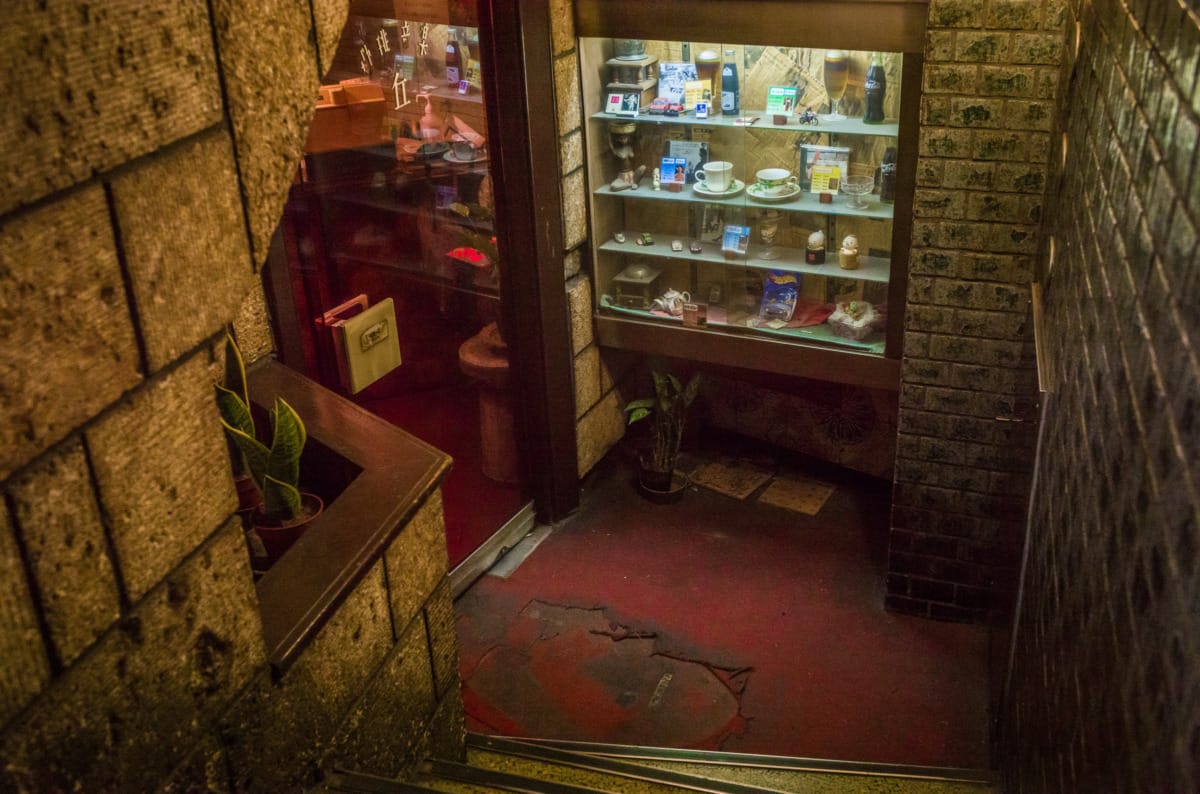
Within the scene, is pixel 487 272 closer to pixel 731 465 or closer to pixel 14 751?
pixel 731 465

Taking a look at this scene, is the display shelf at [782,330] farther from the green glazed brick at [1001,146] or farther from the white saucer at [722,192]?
the green glazed brick at [1001,146]

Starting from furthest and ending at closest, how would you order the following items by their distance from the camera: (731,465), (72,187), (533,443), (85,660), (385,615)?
(731,465)
(533,443)
(385,615)
(85,660)
(72,187)

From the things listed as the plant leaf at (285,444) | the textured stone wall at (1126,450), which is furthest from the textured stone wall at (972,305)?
the plant leaf at (285,444)

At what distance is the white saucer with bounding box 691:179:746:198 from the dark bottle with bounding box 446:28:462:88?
127 cm

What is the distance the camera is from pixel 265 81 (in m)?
1.95

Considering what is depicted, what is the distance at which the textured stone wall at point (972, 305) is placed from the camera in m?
3.67

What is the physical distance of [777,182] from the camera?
5.00 m

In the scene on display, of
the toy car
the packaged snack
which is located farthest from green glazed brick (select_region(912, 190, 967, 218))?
the toy car

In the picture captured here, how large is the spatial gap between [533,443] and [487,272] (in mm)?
873

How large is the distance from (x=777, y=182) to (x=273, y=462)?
2.92 meters

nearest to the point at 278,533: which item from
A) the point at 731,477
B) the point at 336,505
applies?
the point at 336,505

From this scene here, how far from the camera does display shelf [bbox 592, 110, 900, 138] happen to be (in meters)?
4.62

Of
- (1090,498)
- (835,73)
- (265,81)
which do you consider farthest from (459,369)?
(1090,498)

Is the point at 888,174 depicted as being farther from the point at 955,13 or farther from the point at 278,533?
the point at 278,533
